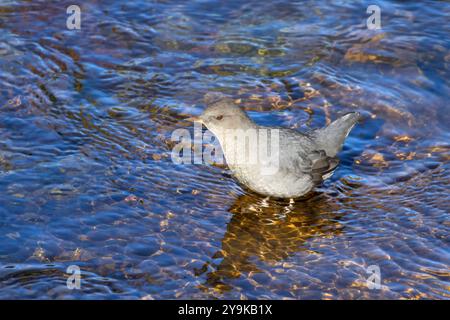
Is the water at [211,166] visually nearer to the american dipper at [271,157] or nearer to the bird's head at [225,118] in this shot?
the american dipper at [271,157]

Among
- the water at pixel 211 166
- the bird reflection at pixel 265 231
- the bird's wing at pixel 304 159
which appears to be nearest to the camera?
the water at pixel 211 166

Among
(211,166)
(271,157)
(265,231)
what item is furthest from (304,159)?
(211,166)

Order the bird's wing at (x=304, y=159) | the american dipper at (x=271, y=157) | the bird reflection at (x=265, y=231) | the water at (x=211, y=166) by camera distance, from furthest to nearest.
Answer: the bird's wing at (x=304, y=159)
the american dipper at (x=271, y=157)
the bird reflection at (x=265, y=231)
the water at (x=211, y=166)

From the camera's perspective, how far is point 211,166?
25.6 ft

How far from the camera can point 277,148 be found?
721cm

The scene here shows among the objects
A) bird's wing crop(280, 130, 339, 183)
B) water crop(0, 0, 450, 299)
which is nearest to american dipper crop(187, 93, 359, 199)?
bird's wing crop(280, 130, 339, 183)

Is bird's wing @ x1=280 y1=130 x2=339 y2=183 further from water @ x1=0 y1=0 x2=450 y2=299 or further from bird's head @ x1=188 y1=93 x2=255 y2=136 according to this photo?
bird's head @ x1=188 y1=93 x2=255 y2=136

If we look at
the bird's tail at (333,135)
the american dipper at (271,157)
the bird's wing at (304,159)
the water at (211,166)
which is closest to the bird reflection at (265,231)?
the water at (211,166)

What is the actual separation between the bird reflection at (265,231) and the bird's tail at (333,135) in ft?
1.77

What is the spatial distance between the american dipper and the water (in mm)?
316

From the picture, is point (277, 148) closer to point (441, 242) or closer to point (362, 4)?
point (441, 242)

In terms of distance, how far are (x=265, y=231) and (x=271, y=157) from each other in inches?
29.0

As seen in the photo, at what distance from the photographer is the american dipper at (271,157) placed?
7.03 metres

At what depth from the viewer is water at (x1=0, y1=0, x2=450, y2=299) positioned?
6281mm
